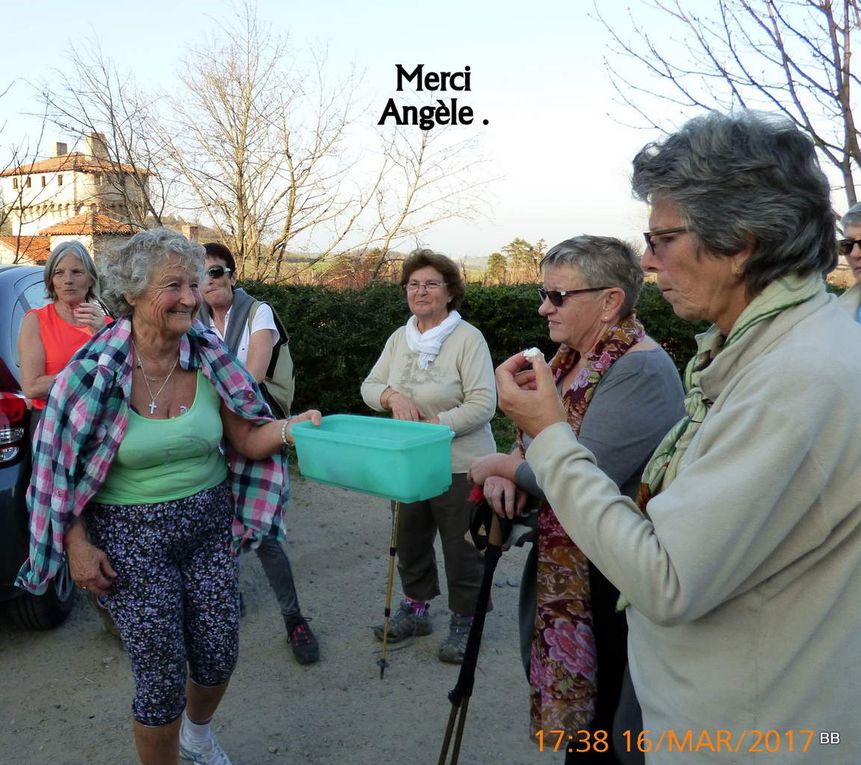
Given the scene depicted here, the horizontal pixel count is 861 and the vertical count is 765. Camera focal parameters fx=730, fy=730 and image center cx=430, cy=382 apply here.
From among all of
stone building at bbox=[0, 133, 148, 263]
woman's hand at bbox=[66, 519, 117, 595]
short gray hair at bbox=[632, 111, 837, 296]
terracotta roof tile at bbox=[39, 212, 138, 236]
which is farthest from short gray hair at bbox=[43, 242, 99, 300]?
terracotta roof tile at bbox=[39, 212, 138, 236]

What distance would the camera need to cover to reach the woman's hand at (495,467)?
7.45ft

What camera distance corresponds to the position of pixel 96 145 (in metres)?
10.8

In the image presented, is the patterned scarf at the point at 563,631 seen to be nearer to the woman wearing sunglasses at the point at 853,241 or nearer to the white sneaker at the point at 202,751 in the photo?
the white sneaker at the point at 202,751

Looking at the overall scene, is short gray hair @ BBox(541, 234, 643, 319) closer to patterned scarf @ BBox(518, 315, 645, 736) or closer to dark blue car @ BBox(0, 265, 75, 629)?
patterned scarf @ BBox(518, 315, 645, 736)

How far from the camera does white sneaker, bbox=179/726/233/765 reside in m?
2.77

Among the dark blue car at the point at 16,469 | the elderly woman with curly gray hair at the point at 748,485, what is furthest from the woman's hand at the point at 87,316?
the elderly woman with curly gray hair at the point at 748,485

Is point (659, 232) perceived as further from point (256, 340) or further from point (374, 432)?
point (256, 340)

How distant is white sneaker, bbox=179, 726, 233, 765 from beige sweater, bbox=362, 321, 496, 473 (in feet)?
5.38

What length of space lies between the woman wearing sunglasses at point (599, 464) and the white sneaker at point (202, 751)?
1.34 metres

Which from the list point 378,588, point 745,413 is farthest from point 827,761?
point 378,588

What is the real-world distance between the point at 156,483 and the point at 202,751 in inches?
44.3

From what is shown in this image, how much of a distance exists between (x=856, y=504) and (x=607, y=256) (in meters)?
1.34

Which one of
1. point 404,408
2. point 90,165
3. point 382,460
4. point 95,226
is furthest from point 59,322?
point 95,226

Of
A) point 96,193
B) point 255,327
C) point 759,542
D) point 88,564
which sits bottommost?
point 88,564
